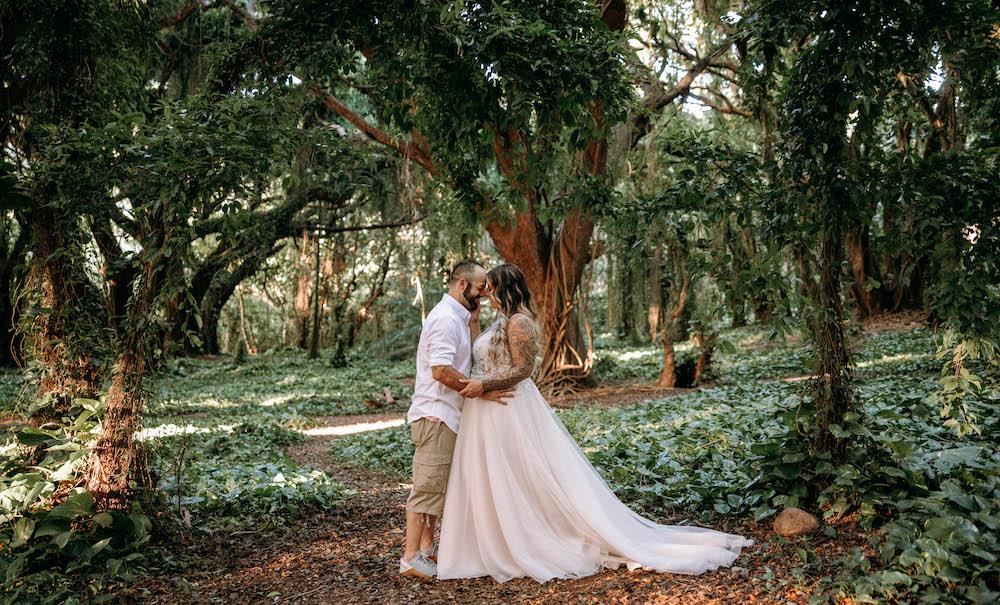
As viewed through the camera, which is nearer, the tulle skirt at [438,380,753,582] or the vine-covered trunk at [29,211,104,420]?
the tulle skirt at [438,380,753,582]

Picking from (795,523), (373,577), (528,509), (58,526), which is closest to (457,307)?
(528,509)

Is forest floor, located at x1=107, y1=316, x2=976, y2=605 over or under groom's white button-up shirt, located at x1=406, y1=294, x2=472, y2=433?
under

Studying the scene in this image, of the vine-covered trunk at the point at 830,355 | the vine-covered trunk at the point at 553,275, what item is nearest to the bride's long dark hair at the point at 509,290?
the vine-covered trunk at the point at 830,355

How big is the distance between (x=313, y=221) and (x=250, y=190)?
58.5 feet

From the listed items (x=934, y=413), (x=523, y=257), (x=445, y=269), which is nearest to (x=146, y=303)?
(x=934, y=413)

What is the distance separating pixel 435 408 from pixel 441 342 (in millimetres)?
430

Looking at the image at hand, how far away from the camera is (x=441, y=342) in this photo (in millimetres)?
4234

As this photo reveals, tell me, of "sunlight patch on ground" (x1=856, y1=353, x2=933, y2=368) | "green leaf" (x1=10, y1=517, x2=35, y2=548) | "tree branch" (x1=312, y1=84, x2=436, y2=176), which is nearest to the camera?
"green leaf" (x1=10, y1=517, x2=35, y2=548)

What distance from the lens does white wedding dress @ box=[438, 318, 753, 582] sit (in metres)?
4.07

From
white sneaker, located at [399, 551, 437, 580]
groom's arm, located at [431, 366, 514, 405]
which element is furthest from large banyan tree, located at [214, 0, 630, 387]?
white sneaker, located at [399, 551, 437, 580]

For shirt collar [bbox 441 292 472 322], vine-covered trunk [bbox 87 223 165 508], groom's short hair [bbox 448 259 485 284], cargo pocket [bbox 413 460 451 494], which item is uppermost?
groom's short hair [bbox 448 259 485 284]

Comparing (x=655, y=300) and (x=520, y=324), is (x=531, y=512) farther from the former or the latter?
(x=655, y=300)

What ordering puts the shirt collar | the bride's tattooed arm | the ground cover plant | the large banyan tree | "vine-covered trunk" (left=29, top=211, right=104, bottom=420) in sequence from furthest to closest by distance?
"vine-covered trunk" (left=29, top=211, right=104, bottom=420)
the shirt collar
the bride's tattooed arm
the large banyan tree
the ground cover plant

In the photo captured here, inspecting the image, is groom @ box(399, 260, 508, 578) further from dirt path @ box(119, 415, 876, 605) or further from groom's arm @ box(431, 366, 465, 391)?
dirt path @ box(119, 415, 876, 605)
